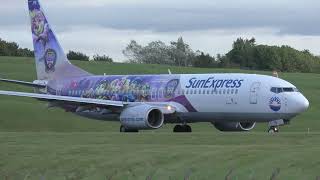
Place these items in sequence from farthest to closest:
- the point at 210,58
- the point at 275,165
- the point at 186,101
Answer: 1. the point at 210,58
2. the point at 186,101
3. the point at 275,165

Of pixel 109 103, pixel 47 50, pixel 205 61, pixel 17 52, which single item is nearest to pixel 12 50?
pixel 17 52

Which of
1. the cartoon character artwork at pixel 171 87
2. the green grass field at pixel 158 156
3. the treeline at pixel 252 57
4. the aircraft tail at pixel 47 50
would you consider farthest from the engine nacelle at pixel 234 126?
the treeline at pixel 252 57

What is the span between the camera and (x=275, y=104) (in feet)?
136

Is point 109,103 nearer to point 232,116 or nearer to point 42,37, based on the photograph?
point 232,116

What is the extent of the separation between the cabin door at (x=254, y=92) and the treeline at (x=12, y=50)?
100763mm

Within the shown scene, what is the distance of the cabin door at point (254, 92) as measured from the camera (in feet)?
139

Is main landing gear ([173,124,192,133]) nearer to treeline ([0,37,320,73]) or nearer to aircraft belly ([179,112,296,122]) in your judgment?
aircraft belly ([179,112,296,122])

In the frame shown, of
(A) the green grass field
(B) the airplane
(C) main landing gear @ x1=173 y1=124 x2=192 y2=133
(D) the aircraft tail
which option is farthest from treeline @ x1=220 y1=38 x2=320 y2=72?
(A) the green grass field

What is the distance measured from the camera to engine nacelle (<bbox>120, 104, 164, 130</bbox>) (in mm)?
43625

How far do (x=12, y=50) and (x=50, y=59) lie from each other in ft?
299

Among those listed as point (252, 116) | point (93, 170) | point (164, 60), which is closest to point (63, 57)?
point (252, 116)

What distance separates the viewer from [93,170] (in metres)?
22.8

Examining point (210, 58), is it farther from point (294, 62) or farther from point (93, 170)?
point (93, 170)

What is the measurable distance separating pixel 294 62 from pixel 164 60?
107ft
